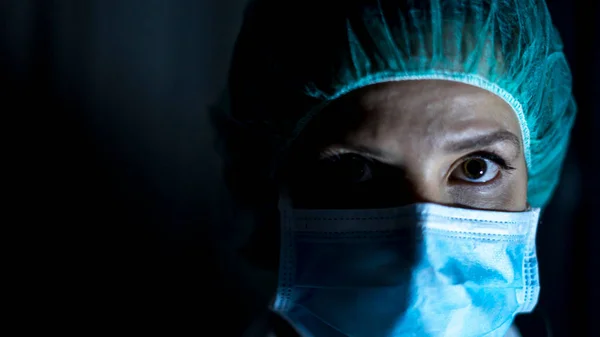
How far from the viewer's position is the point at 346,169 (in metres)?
1.06

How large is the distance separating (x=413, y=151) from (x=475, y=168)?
0.55 ft

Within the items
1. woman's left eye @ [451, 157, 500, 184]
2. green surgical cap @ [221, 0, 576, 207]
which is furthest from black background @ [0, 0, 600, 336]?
woman's left eye @ [451, 157, 500, 184]

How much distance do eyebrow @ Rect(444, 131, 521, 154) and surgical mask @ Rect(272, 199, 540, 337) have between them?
12cm

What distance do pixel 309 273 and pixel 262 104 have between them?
0.37m

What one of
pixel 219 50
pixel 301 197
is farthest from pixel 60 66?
pixel 301 197

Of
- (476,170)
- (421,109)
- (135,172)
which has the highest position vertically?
(421,109)

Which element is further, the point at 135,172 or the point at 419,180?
the point at 135,172

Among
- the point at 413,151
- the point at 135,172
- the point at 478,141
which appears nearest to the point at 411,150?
the point at 413,151

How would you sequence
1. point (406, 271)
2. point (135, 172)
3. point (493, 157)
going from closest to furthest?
point (406, 271)
point (493, 157)
point (135, 172)

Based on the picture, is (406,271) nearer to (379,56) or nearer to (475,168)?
(475,168)

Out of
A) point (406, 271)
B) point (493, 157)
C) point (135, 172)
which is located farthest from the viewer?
point (135, 172)

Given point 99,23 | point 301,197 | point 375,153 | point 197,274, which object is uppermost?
point 99,23

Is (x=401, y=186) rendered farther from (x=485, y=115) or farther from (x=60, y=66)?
(x=60, y=66)

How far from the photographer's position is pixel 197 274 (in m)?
1.61
